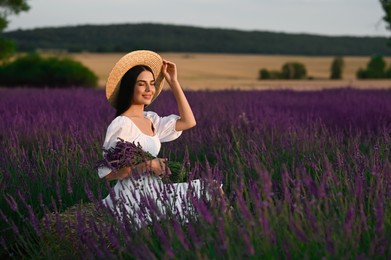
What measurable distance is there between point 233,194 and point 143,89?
105cm

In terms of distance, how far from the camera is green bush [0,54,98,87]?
23.1 meters

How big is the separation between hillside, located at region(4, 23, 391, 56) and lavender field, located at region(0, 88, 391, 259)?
68.2 meters

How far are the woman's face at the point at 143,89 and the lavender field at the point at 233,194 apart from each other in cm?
39

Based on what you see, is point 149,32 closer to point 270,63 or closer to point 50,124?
point 270,63

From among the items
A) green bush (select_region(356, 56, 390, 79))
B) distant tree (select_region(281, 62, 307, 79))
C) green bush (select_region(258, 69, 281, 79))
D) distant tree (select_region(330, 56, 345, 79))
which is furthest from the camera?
distant tree (select_region(330, 56, 345, 79))

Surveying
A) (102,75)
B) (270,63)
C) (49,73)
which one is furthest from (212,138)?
(270,63)

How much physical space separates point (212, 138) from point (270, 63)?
5772 cm

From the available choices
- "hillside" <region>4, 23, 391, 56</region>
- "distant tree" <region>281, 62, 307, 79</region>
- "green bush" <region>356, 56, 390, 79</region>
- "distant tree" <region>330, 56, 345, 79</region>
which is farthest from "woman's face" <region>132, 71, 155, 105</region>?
"hillside" <region>4, 23, 391, 56</region>

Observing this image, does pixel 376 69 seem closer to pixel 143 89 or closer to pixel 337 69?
pixel 337 69

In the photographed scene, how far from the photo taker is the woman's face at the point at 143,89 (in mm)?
4043

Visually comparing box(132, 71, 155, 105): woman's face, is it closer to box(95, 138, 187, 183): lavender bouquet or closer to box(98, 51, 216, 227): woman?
box(98, 51, 216, 227): woman

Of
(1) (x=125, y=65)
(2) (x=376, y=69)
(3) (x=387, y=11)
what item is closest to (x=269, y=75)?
(2) (x=376, y=69)

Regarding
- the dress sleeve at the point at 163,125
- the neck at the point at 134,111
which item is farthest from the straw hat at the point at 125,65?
the dress sleeve at the point at 163,125

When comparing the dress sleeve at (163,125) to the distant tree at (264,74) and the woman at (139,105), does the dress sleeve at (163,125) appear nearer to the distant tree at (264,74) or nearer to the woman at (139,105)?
the woman at (139,105)
